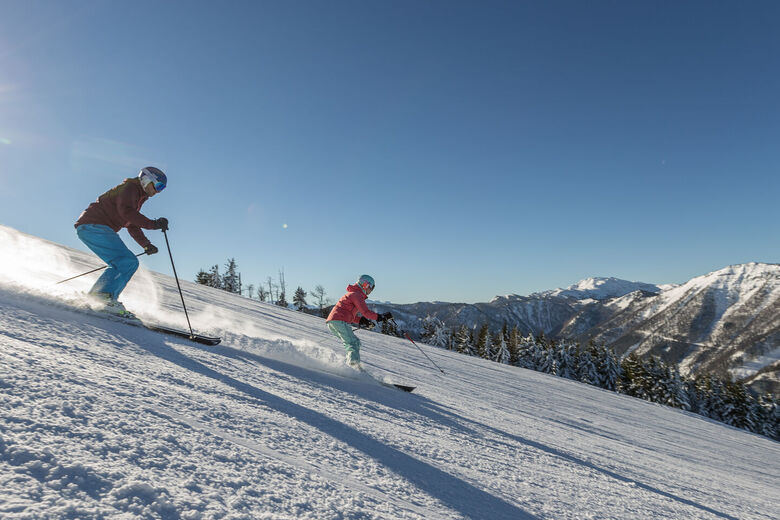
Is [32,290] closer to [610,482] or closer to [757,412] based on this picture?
[610,482]

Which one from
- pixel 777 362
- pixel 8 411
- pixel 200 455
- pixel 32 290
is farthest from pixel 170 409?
pixel 777 362

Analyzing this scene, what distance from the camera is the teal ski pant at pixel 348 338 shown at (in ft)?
21.6

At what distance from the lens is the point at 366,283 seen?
7.25 meters

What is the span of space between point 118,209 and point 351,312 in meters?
4.08

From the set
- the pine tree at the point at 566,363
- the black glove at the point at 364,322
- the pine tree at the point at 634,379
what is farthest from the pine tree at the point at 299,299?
the black glove at the point at 364,322

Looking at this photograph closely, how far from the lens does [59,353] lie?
2.59 metres

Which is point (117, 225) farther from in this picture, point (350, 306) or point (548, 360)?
point (548, 360)

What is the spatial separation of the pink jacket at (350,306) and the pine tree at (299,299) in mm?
68791

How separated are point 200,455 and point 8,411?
2.61 feet

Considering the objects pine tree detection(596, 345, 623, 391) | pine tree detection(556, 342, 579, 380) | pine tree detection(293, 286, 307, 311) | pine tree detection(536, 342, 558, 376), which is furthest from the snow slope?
pine tree detection(293, 286, 307, 311)

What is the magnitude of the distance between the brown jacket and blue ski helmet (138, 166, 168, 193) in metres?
0.09

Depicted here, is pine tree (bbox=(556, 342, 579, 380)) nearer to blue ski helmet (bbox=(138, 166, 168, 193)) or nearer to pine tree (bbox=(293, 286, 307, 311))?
pine tree (bbox=(293, 286, 307, 311))

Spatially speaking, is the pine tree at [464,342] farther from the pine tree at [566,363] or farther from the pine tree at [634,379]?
the pine tree at [634,379]

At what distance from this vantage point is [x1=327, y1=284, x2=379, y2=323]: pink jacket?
23.2 feet
